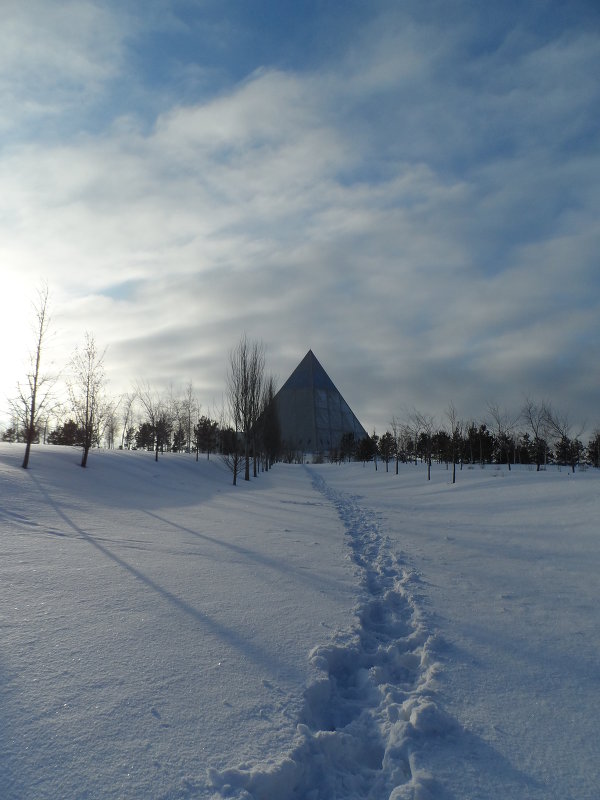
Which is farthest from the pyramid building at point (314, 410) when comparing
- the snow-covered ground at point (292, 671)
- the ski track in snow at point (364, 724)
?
the ski track in snow at point (364, 724)

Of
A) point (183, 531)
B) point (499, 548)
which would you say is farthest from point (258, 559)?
point (499, 548)

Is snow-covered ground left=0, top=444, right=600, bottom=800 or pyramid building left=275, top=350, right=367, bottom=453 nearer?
snow-covered ground left=0, top=444, right=600, bottom=800

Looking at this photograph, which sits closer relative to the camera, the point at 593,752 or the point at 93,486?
the point at 593,752

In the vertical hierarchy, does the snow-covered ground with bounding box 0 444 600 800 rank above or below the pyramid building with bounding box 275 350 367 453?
below

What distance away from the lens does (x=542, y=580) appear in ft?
20.4

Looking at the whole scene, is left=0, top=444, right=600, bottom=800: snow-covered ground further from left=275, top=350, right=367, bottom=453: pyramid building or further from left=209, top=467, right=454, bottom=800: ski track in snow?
left=275, top=350, right=367, bottom=453: pyramid building

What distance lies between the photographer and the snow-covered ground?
91.7 inches

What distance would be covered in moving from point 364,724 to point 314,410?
428ft

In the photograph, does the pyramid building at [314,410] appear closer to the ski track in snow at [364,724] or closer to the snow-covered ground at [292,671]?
the snow-covered ground at [292,671]

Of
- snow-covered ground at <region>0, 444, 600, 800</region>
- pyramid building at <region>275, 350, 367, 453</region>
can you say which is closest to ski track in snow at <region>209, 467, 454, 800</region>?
snow-covered ground at <region>0, 444, 600, 800</region>

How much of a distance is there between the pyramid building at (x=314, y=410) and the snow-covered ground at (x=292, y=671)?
4566 inches

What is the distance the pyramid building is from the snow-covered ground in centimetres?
11597

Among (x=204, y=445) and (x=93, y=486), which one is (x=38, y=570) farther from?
(x=204, y=445)

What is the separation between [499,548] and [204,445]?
159 ft
